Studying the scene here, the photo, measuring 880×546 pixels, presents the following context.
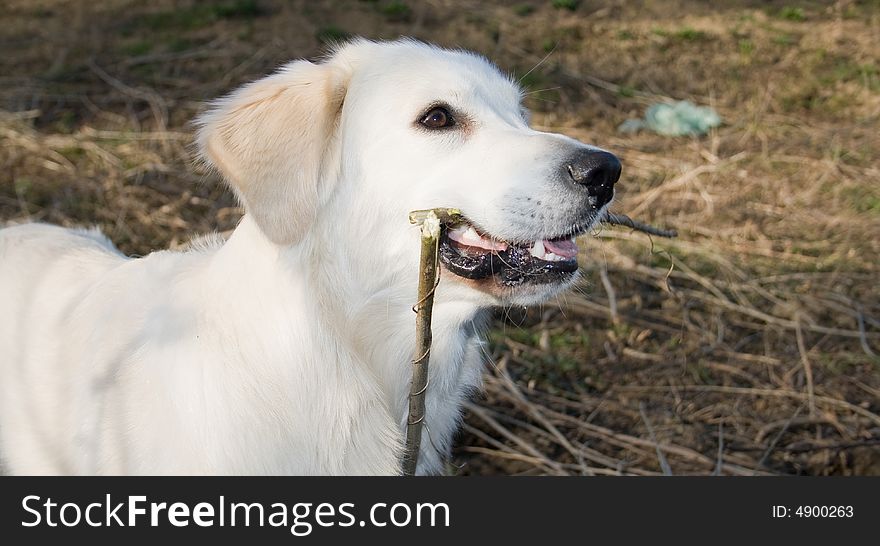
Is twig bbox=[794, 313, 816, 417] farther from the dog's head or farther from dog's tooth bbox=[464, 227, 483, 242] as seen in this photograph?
dog's tooth bbox=[464, 227, 483, 242]

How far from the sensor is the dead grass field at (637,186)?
4324 mm

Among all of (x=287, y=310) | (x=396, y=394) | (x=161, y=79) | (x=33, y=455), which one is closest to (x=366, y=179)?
(x=287, y=310)

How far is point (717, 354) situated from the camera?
4.84m

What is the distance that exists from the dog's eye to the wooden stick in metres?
0.26

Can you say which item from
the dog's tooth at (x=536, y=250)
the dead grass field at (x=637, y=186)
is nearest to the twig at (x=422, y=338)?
the dog's tooth at (x=536, y=250)

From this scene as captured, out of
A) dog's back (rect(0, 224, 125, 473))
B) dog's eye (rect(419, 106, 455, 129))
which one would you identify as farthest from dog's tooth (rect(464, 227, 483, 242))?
dog's back (rect(0, 224, 125, 473))

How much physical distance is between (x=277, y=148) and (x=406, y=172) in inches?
14.0

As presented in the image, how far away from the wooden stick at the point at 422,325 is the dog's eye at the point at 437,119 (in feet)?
0.86

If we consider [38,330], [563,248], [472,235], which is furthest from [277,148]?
[38,330]

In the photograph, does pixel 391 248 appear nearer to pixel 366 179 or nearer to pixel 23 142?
pixel 366 179

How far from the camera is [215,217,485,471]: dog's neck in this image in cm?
276

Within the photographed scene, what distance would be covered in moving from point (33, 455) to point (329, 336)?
1.22 meters

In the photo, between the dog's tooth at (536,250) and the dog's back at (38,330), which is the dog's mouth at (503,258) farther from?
the dog's back at (38,330)

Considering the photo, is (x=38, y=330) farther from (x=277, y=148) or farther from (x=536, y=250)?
(x=536, y=250)
